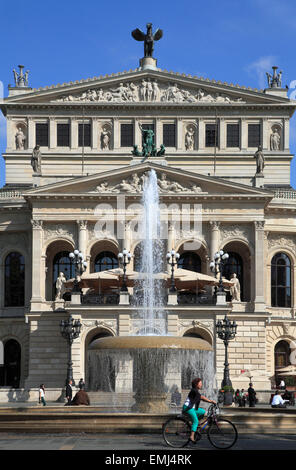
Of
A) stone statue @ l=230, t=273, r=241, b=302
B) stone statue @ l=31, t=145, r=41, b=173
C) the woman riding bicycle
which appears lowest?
the woman riding bicycle

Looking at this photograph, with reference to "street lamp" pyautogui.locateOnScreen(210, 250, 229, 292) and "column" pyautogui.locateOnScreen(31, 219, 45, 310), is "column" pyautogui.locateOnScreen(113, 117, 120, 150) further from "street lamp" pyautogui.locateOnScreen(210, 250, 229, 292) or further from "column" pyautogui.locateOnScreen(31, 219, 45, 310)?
"street lamp" pyautogui.locateOnScreen(210, 250, 229, 292)

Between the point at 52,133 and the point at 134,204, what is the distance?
13.5m

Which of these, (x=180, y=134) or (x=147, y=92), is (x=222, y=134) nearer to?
(x=180, y=134)

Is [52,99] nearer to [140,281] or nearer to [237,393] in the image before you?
[140,281]

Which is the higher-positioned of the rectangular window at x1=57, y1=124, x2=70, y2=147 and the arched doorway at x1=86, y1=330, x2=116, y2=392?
the rectangular window at x1=57, y1=124, x2=70, y2=147

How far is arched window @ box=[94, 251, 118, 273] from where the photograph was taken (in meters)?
68.1

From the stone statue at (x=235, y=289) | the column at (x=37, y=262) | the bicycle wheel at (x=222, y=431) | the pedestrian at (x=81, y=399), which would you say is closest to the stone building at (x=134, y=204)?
the column at (x=37, y=262)

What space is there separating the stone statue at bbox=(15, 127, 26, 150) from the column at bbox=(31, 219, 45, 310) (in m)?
12.8

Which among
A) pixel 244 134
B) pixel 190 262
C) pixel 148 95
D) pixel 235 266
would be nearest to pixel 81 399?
pixel 190 262

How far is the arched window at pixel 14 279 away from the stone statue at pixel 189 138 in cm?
1574

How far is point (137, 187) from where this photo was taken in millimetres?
64812

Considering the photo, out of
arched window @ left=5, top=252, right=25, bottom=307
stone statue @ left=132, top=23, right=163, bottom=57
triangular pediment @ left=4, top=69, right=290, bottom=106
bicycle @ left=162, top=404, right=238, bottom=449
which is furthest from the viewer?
stone statue @ left=132, top=23, right=163, bottom=57

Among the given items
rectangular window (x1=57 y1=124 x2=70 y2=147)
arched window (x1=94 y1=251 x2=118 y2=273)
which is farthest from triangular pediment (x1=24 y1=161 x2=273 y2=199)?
rectangular window (x1=57 y1=124 x2=70 y2=147)

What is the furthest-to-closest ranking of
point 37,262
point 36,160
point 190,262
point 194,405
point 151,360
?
point 190,262, point 36,160, point 37,262, point 151,360, point 194,405
